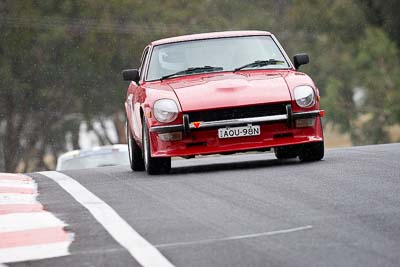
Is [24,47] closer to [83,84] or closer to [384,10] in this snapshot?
[83,84]

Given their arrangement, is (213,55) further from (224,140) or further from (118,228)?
(118,228)

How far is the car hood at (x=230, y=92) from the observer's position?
488 inches

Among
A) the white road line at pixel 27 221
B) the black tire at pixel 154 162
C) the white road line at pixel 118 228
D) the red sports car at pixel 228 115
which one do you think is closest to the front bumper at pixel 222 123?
the red sports car at pixel 228 115

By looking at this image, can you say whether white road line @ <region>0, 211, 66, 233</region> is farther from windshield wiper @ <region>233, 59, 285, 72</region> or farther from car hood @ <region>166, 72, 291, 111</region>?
windshield wiper @ <region>233, 59, 285, 72</region>

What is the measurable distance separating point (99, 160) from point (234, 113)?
11870 millimetres

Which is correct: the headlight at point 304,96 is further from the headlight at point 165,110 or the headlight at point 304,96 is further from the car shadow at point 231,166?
the headlight at point 165,110

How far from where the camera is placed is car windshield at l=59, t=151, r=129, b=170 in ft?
78.1

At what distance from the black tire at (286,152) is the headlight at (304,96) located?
110 cm

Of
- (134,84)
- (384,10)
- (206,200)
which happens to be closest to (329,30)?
(384,10)

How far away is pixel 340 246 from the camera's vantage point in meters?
6.70

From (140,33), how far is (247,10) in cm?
613

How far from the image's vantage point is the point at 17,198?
1066 cm

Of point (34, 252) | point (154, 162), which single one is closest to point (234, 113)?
point (154, 162)

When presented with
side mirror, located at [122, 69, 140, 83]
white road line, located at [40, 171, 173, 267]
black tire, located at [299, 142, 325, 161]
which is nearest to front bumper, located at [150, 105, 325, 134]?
black tire, located at [299, 142, 325, 161]
